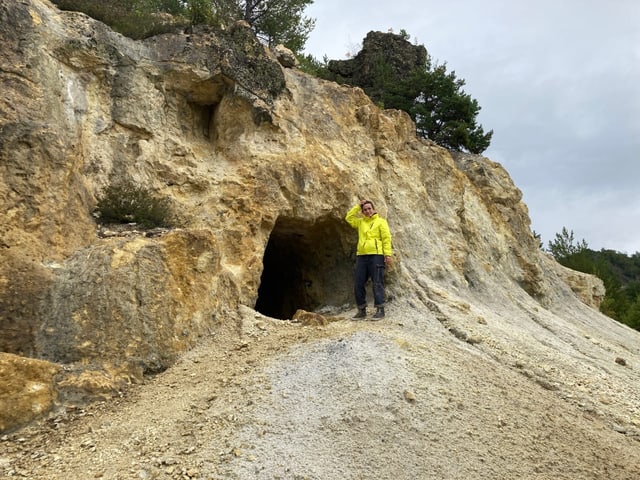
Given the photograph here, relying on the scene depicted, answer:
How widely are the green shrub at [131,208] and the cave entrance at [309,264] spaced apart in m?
2.78

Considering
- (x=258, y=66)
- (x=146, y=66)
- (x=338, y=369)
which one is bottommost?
(x=338, y=369)

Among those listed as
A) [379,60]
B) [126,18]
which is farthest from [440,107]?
[126,18]

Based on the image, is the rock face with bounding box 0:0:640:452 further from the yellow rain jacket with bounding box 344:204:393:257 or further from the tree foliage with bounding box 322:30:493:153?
the tree foliage with bounding box 322:30:493:153

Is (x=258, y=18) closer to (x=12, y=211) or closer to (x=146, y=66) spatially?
(x=146, y=66)

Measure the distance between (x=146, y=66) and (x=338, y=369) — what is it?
21.7 ft

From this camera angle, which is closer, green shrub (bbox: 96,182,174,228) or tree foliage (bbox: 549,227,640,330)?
green shrub (bbox: 96,182,174,228)

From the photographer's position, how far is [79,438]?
4852 mm

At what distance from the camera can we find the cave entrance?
10.6 meters

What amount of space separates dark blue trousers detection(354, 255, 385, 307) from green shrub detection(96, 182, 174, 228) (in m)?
3.27

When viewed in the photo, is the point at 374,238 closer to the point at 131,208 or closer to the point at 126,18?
the point at 131,208

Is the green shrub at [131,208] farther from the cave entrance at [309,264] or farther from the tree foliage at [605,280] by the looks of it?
the tree foliage at [605,280]

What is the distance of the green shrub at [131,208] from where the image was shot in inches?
295

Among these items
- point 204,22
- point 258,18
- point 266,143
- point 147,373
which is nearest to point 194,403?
point 147,373

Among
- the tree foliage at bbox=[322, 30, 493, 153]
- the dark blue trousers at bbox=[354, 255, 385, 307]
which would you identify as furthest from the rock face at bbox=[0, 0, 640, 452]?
the tree foliage at bbox=[322, 30, 493, 153]
